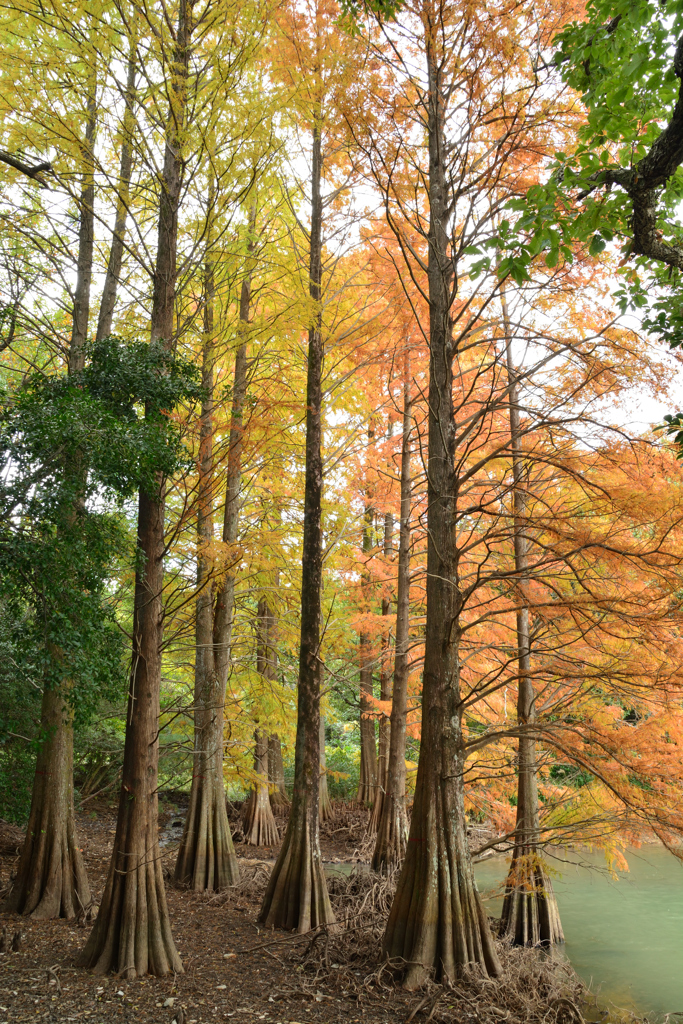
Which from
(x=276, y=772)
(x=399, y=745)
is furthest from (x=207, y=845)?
(x=276, y=772)

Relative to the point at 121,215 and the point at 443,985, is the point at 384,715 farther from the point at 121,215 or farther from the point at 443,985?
the point at 121,215

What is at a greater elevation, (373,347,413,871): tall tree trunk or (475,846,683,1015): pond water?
(373,347,413,871): tall tree trunk

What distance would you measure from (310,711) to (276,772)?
841 cm

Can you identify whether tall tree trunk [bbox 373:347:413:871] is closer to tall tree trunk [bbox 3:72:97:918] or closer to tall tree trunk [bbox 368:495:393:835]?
tall tree trunk [bbox 368:495:393:835]

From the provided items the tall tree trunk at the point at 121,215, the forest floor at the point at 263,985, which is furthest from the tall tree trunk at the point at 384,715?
the tall tree trunk at the point at 121,215

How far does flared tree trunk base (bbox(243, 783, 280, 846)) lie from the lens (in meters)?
13.0

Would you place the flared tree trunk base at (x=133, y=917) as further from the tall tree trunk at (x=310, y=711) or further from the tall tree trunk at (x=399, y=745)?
the tall tree trunk at (x=399, y=745)

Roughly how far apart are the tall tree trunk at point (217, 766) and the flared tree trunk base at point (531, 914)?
355 centimetres

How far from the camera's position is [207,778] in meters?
9.17

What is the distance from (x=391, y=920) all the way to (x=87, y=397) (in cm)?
482

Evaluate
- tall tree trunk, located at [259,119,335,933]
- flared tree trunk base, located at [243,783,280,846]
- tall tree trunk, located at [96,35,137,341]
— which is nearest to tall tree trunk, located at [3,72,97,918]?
tall tree trunk, located at [96,35,137,341]

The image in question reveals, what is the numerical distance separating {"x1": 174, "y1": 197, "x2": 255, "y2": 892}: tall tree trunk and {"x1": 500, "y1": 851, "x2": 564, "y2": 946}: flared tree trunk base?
355 cm

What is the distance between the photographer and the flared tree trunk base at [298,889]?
273 inches

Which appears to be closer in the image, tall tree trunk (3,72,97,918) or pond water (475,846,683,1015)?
tall tree trunk (3,72,97,918)
